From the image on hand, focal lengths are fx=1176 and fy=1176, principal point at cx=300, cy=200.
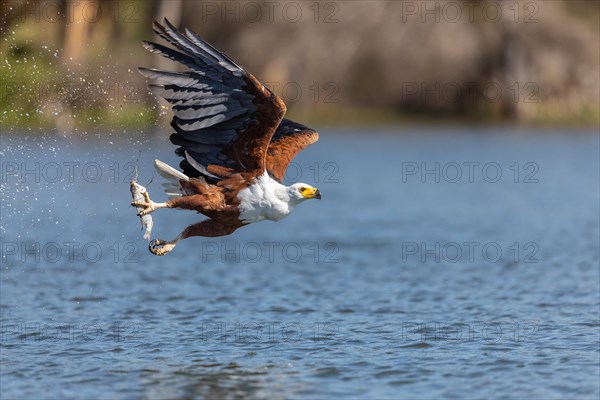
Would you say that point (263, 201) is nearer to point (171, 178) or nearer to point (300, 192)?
point (300, 192)

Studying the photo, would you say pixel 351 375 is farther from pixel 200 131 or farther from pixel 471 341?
pixel 200 131

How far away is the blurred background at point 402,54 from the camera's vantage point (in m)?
43.7

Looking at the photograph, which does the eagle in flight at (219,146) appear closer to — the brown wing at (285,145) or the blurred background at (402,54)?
the brown wing at (285,145)

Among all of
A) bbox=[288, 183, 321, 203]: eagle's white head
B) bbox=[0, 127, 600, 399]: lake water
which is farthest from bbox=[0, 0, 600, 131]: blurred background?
bbox=[288, 183, 321, 203]: eagle's white head

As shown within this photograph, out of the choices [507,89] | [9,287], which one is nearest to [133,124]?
[507,89]

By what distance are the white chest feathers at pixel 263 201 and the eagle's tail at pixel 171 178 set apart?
1.91 ft

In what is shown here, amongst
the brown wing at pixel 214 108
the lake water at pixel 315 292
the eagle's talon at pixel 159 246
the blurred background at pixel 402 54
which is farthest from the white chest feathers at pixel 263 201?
the blurred background at pixel 402 54

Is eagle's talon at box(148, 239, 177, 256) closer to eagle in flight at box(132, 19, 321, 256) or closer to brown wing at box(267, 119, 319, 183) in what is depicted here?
eagle in flight at box(132, 19, 321, 256)

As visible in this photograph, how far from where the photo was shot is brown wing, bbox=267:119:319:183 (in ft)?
38.6

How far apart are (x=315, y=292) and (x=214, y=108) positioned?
474 centimetres

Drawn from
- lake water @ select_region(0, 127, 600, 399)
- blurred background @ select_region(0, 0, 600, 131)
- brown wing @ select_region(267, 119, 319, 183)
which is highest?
blurred background @ select_region(0, 0, 600, 131)

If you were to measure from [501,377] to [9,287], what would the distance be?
738cm

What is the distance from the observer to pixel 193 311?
13.7m

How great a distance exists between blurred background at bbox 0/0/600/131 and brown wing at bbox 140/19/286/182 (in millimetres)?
30099
